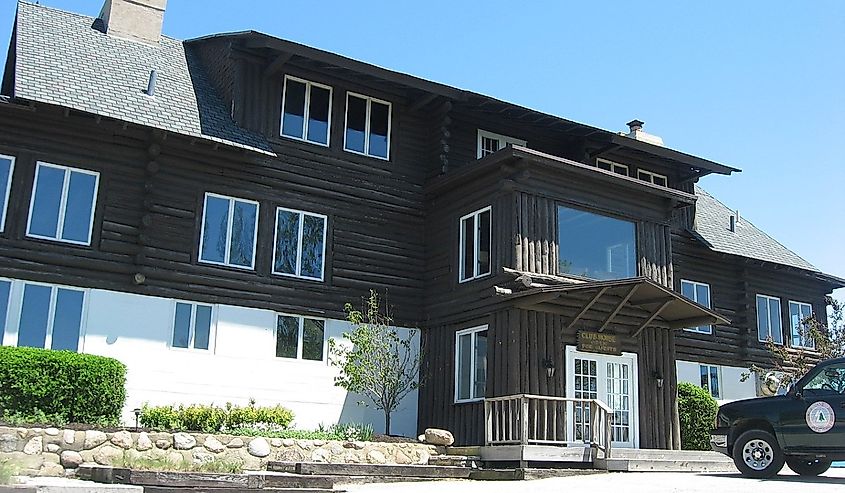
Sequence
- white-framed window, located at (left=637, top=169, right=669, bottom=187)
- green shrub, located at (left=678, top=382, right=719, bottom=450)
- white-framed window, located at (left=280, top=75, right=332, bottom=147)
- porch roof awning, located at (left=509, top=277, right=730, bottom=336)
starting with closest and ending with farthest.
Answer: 1. porch roof awning, located at (left=509, top=277, right=730, bottom=336)
2. white-framed window, located at (left=280, top=75, right=332, bottom=147)
3. green shrub, located at (left=678, top=382, right=719, bottom=450)
4. white-framed window, located at (left=637, top=169, right=669, bottom=187)

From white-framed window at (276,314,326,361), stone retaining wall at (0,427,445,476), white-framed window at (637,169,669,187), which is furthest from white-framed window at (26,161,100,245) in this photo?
white-framed window at (637,169,669,187)

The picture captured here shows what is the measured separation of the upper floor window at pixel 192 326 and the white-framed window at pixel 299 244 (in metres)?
1.95

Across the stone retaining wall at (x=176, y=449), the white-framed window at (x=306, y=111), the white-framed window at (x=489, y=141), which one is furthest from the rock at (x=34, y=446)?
the white-framed window at (x=489, y=141)

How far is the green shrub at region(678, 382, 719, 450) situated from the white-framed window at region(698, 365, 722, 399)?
2740 millimetres

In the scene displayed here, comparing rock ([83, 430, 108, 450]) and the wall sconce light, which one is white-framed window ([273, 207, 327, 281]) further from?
rock ([83, 430, 108, 450])

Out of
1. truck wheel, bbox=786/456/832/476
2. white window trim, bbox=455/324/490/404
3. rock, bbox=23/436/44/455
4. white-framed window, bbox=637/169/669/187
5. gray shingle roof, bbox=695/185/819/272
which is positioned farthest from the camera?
gray shingle roof, bbox=695/185/819/272

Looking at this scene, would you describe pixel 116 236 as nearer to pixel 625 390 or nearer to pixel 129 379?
pixel 129 379

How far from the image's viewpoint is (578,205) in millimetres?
20766

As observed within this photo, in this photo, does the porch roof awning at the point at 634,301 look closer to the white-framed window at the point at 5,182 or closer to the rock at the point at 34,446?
the rock at the point at 34,446

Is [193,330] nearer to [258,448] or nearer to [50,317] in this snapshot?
[50,317]

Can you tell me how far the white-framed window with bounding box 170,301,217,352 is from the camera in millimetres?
18891

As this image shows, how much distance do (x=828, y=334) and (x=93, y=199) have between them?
22.2m

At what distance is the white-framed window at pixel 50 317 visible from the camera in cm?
1736

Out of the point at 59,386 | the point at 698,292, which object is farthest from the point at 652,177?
the point at 59,386
